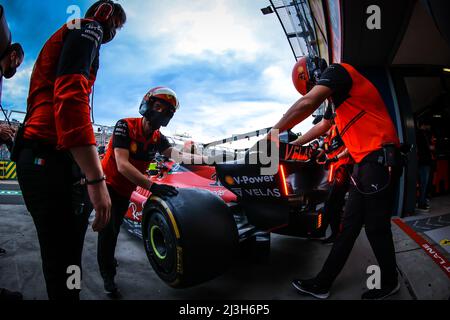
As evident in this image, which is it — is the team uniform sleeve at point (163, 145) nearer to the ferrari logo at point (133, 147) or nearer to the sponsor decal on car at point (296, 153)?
the ferrari logo at point (133, 147)

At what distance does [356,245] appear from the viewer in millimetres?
2775

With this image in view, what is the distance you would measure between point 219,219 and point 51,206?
1.04 m

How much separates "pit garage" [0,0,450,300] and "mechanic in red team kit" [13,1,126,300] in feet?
2.83

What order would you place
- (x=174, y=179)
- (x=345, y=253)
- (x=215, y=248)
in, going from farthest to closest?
(x=174, y=179), (x=345, y=253), (x=215, y=248)

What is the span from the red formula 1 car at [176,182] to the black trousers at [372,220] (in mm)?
1091

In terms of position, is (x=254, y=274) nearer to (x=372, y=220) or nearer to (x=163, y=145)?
(x=372, y=220)

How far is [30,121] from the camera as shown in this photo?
1.16 metres

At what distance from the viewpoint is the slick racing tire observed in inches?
63.5

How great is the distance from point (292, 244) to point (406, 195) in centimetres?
244

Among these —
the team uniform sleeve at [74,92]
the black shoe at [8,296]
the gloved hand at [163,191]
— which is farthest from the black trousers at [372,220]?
the black shoe at [8,296]

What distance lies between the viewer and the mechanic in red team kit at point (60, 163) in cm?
98
